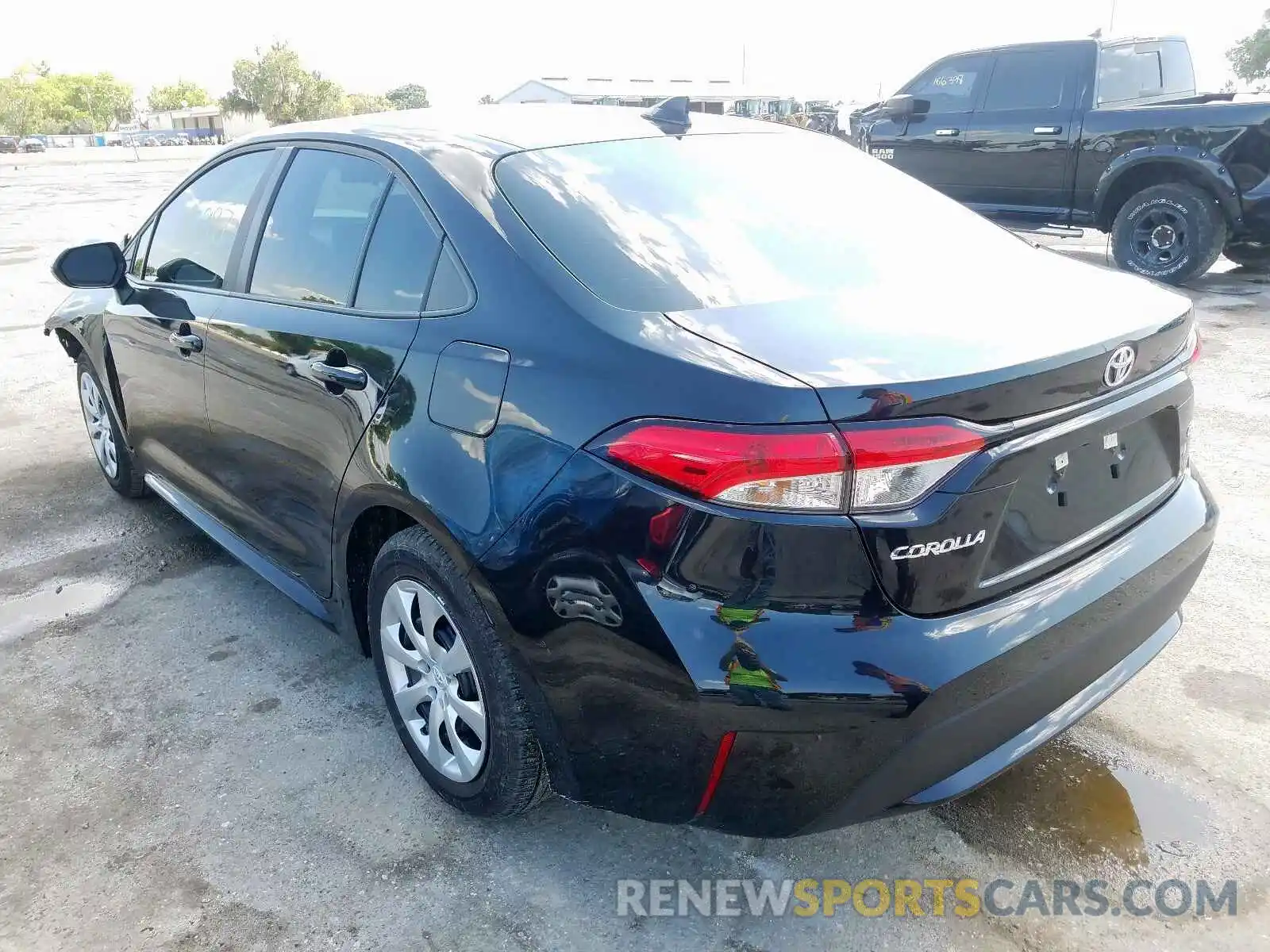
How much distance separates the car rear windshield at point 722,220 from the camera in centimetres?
222

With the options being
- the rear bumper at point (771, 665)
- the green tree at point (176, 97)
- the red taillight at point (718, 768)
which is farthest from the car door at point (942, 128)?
the green tree at point (176, 97)

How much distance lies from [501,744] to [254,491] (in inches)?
55.6

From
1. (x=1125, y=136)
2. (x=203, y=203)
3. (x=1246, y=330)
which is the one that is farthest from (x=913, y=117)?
(x=203, y=203)

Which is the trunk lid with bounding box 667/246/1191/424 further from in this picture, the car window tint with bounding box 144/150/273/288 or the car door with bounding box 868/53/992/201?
the car door with bounding box 868/53/992/201

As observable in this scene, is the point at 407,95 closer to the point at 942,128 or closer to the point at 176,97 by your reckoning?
the point at 176,97

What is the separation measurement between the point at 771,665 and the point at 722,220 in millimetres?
1218

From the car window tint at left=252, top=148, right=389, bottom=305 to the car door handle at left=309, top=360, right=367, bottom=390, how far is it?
192 mm

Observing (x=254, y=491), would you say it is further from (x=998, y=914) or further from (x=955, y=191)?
Answer: (x=955, y=191)

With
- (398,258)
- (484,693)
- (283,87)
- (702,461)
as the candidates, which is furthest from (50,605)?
(283,87)

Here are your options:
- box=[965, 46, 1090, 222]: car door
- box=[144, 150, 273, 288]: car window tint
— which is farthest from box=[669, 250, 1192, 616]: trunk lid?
box=[965, 46, 1090, 222]: car door

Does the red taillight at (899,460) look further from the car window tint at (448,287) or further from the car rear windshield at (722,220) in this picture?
the car window tint at (448,287)

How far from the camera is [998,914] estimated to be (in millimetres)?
2184

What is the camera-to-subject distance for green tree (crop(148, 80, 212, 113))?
121613mm

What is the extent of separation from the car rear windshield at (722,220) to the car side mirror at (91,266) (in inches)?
83.5
